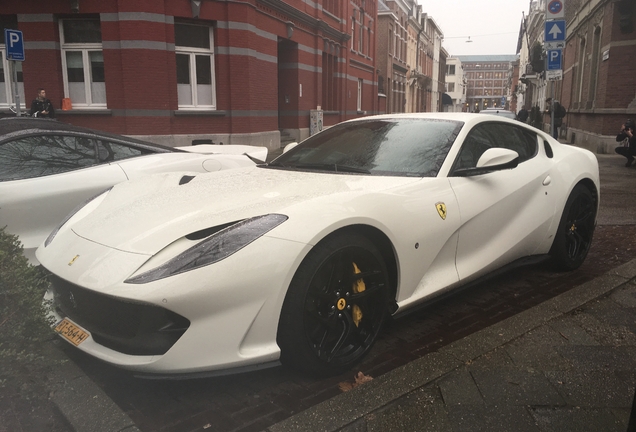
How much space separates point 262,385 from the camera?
277 cm

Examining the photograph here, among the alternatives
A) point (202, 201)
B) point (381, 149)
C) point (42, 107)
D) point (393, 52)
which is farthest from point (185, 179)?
point (393, 52)

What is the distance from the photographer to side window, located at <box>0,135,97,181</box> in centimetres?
413

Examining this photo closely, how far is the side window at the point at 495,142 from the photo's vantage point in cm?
377

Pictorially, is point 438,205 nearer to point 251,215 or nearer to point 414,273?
point 414,273

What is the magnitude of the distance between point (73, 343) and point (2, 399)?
445 mm

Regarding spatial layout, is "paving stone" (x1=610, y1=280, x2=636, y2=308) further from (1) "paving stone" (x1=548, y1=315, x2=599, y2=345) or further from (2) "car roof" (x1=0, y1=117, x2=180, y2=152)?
(2) "car roof" (x1=0, y1=117, x2=180, y2=152)

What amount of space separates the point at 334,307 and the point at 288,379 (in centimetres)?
46

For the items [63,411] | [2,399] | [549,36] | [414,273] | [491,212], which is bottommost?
[63,411]

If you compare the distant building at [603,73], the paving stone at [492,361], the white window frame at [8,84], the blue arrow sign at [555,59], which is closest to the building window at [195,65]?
the white window frame at [8,84]

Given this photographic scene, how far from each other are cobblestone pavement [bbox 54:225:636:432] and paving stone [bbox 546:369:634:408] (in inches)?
29.0

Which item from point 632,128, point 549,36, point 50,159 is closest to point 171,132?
point 549,36

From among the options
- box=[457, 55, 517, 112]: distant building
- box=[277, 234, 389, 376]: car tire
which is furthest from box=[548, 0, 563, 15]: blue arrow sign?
box=[457, 55, 517, 112]: distant building

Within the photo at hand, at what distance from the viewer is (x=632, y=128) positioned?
1330 centimetres

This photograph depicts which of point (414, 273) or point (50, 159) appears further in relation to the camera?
point (50, 159)
